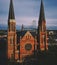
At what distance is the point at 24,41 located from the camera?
4738 cm

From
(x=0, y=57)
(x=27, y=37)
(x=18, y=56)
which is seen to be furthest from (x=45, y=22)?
(x=0, y=57)

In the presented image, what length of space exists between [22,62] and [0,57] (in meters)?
7.64

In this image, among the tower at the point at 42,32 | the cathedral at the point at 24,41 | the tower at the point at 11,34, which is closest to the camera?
the tower at the point at 11,34

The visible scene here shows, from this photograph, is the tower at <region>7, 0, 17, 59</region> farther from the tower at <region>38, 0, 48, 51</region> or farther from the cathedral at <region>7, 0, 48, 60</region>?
the tower at <region>38, 0, 48, 51</region>

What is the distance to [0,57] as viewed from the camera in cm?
5078

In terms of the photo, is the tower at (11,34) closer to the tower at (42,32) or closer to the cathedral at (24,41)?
the cathedral at (24,41)

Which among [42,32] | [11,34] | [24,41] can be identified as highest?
[42,32]

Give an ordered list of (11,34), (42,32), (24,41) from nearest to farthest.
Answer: (11,34)
(24,41)
(42,32)

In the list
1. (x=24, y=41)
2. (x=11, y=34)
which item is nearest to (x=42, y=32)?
(x=24, y=41)

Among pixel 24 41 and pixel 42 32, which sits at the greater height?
pixel 42 32

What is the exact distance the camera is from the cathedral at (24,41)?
4660cm

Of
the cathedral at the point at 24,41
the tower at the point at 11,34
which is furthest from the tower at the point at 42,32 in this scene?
the tower at the point at 11,34

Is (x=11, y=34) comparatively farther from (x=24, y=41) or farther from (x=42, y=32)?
(x=42, y=32)

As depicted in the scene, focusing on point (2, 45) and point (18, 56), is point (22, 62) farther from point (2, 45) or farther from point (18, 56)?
point (2, 45)
